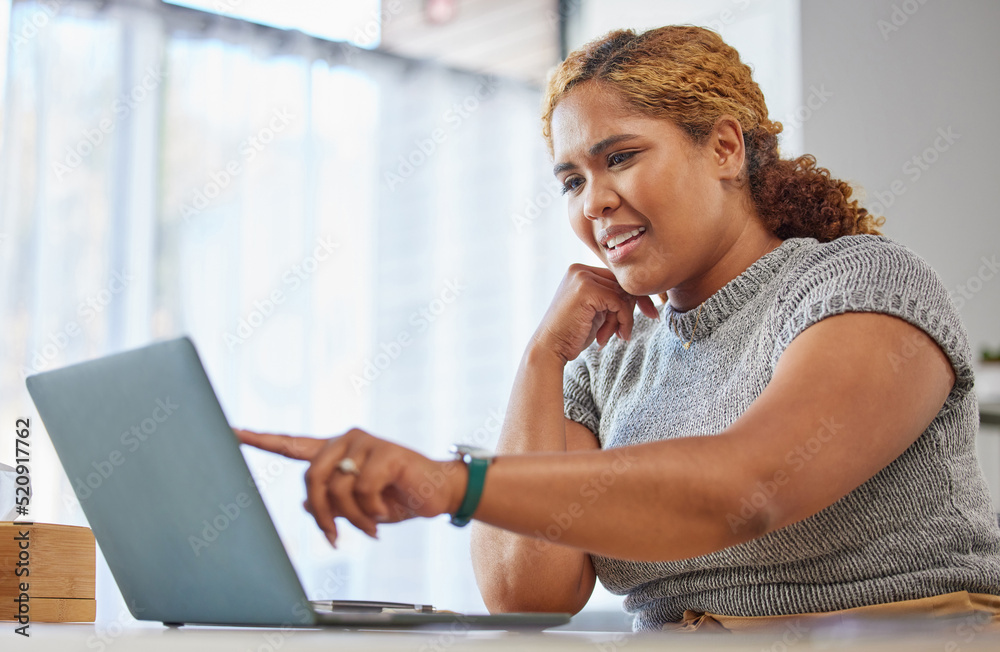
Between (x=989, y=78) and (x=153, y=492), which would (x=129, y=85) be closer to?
(x=153, y=492)

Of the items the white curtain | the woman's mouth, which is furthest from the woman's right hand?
the white curtain

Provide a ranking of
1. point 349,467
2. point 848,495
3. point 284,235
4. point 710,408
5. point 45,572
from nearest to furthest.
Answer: point 349,467, point 45,572, point 848,495, point 710,408, point 284,235

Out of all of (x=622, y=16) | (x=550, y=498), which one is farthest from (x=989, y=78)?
(x=550, y=498)

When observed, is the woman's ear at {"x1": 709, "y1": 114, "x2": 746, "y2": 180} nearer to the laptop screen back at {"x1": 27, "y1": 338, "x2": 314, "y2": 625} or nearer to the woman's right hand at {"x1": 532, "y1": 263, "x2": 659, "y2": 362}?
the woman's right hand at {"x1": 532, "y1": 263, "x2": 659, "y2": 362}

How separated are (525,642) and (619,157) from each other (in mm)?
818

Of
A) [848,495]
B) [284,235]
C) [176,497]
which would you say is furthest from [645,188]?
[284,235]

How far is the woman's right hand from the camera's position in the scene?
1.37 meters

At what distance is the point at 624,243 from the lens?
1270 mm

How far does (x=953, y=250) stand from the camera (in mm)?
3098

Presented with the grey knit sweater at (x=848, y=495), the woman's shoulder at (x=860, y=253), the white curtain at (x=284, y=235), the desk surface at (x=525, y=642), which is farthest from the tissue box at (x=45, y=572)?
the white curtain at (x=284, y=235)

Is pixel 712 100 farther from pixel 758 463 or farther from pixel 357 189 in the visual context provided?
pixel 357 189

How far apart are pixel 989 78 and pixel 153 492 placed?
327cm

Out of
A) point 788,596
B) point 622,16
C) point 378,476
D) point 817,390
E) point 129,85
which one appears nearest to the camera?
point 378,476

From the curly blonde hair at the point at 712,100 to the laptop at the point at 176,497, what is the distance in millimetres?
795
